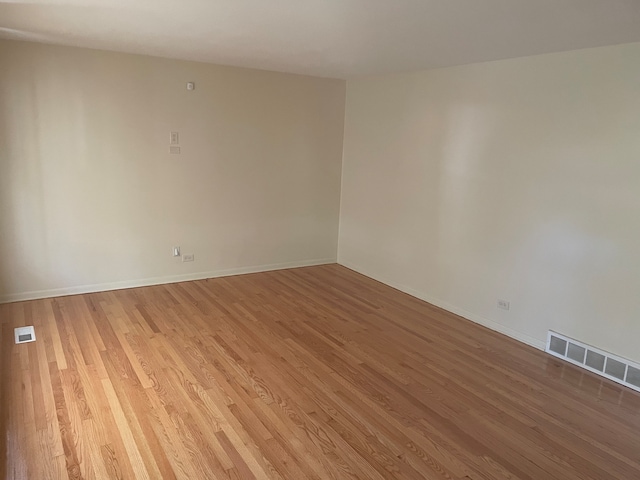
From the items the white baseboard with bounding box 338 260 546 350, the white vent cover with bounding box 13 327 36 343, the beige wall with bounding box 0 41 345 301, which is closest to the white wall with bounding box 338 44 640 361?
the white baseboard with bounding box 338 260 546 350

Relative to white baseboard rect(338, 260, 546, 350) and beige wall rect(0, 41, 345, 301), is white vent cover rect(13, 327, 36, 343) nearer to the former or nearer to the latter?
beige wall rect(0, 41, 345, 301)

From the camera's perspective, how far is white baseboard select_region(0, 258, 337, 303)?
4316mm

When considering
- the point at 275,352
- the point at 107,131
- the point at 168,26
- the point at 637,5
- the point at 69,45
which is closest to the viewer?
the point at 637,5

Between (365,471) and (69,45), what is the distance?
421 centimetres

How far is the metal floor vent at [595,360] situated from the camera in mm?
3166

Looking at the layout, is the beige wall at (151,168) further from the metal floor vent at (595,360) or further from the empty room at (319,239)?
the metal floor vent at (595,360)

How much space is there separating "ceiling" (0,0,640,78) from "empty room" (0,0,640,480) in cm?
3

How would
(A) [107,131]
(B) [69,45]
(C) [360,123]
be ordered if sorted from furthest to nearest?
(C) [360,123] < (A) [107,131] < (B) [69,45]

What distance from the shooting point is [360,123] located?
5504 millimetres

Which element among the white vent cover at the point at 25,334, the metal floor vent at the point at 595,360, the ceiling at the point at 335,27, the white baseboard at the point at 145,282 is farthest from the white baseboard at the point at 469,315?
the white vent cover at the point at 25,334

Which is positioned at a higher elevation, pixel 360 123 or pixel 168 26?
pixel 168 26

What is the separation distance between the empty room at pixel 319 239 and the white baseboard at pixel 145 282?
0.03m

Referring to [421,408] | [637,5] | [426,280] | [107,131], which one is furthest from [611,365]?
[107,131]

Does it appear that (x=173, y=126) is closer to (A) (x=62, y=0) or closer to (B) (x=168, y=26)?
(B) (x=168, y=26)
